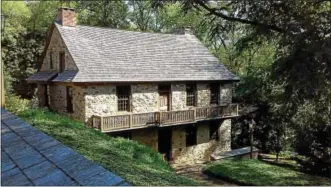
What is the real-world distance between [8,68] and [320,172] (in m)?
22.1

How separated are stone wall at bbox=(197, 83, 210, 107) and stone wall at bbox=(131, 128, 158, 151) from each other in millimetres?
3489

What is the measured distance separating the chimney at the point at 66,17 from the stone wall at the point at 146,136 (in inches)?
256

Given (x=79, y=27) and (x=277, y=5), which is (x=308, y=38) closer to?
(x=277, y=5)

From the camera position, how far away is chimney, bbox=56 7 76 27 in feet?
56.9

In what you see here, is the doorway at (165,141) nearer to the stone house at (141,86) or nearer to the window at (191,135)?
the stone house at (141,86)

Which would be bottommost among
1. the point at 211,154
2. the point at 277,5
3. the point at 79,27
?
the point at 211,154

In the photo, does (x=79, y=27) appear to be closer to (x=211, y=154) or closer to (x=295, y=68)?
(x=211, y=154)

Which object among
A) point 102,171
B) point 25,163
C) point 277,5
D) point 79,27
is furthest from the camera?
point 79,27

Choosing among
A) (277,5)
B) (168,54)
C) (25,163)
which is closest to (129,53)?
(168,54)

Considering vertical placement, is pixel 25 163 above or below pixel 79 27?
below

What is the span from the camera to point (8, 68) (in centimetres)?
2564

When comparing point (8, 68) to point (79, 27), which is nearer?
point (79, 27)

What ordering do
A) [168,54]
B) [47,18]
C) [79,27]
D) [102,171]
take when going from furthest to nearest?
[47,18]
[168,54]
[79,27]
[102,171]

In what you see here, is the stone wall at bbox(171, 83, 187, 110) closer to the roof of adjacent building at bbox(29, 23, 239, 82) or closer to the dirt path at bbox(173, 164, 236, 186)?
the roof of adjacent building at bbox(29, 23, 239, 82)
